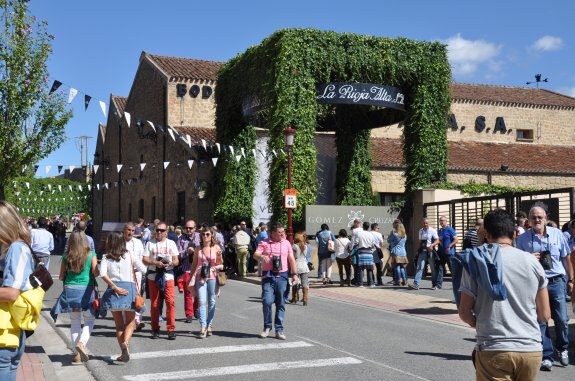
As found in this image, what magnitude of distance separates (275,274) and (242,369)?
2576mm

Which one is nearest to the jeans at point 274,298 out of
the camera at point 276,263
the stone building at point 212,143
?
the camera at point 276,263

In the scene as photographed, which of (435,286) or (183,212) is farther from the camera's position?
(183,212)

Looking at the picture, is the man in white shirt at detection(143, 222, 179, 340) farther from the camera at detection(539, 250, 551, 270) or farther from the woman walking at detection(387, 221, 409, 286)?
the woman walking at detection(387, 221, 409, 286)

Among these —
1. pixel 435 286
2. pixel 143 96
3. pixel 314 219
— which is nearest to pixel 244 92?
pixel 314 219

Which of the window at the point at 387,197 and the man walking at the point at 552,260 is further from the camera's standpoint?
the window at the point at 387,197

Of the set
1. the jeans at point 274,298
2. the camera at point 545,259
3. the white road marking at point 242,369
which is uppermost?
the camera at point 545,259

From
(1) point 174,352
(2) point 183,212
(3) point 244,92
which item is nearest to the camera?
(1) point 174,352

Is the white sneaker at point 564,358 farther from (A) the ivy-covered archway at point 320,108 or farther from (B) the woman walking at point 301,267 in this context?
(A) the ivy-covered archway at point 320,108

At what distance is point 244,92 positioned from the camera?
86.7 feet

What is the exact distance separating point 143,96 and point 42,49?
55.4 feet

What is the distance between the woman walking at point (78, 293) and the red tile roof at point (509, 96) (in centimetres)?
3400

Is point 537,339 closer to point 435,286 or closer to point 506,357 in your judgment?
point 506,357

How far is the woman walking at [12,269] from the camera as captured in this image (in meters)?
4.27

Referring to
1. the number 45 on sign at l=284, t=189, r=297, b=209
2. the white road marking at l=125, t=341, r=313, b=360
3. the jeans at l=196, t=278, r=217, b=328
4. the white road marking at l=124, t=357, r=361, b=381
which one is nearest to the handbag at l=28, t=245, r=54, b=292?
the white road marking at l=124, t=357, r=361, b=381
